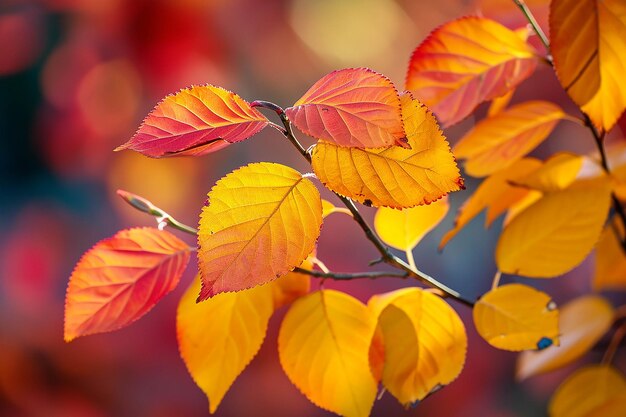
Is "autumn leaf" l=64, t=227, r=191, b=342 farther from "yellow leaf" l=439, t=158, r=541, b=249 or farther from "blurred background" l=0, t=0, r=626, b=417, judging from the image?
"blurred background" l=0, t=0, r=626, b=417

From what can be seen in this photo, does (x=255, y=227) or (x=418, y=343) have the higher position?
(x=255, y=227)

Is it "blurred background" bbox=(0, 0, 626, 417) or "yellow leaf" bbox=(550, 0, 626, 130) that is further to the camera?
"blurred background" bbox=(0, 0, 626, 417)

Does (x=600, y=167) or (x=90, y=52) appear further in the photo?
(x=90, y=52)

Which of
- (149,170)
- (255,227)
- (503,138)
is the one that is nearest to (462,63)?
(503,138)

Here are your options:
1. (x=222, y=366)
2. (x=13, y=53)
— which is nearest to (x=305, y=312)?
(x=222, y=366)

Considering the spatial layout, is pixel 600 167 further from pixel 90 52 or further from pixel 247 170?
pixel 90 52

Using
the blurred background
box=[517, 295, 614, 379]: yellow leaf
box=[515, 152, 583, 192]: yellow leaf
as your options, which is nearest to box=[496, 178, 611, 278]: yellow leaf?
box=[515, 152, 583, 192]: yellow leaf

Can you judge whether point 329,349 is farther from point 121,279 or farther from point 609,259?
point 609,259
